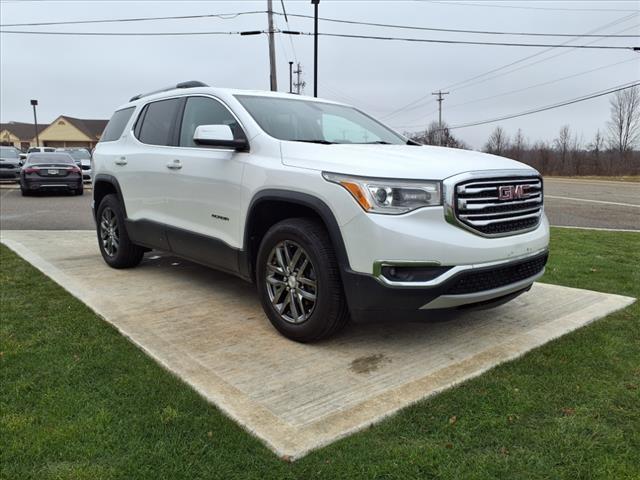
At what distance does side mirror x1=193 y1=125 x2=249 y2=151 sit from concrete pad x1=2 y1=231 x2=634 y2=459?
142 centimetres

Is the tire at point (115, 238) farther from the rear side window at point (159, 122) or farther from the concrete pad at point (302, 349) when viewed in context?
the rear side window at point (159, 122)

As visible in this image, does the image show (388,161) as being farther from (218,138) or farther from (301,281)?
(218,138)

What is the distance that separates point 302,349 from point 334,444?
1.24 metres

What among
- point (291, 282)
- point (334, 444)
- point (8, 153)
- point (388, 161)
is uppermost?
point (8, 153)

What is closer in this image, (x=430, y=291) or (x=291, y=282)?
(x=430, y=291)

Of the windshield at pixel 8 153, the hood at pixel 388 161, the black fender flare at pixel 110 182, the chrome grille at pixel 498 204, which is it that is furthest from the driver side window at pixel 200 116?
the windshield at pixel 8 153

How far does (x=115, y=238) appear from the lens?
6.33 metres

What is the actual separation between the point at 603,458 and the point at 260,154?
288 centimetres

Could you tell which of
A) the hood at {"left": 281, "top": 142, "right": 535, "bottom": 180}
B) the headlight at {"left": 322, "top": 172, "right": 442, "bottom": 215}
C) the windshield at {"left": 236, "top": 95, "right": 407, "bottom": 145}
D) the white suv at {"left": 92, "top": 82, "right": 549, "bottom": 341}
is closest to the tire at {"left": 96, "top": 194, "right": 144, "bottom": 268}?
the white suv at {"left": 92, "top": 82, "right": 549, "bottom": 341}

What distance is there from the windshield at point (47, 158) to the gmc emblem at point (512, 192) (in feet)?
59.2

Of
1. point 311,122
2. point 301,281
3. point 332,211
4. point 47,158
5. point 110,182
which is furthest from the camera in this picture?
point 47,158

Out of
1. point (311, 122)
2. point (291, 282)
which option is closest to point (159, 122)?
point (311, 122)

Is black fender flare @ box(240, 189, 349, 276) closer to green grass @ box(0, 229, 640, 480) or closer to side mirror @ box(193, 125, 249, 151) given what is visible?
side mirror @ box(193, 125, 249, 151)

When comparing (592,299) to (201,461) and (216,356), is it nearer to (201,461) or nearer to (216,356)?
(216,356)
